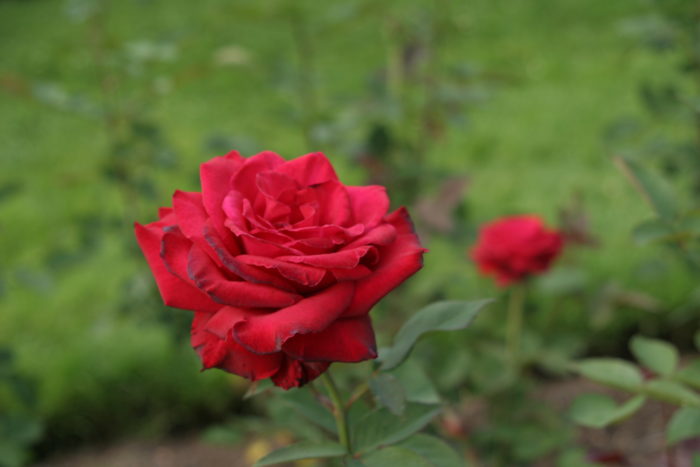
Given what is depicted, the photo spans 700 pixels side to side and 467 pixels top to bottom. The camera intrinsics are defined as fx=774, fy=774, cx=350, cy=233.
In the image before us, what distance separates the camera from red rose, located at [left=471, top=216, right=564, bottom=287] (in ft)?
4.30

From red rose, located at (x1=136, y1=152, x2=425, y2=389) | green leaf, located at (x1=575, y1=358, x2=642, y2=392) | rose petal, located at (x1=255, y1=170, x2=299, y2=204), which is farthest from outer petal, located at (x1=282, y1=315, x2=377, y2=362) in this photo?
green leaf, located at (x1=575, y1=358, x2=642, y2=392)

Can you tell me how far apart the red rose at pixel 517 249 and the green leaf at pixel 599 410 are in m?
0.49

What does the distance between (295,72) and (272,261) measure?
1.07 meters

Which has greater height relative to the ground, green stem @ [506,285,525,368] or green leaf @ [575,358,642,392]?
green leaf @ [575,358,642,392]

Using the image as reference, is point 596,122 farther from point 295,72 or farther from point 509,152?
point 295,72

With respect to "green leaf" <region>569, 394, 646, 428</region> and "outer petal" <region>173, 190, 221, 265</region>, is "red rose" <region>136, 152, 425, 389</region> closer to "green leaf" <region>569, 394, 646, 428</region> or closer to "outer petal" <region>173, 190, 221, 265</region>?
"outer petal" <region>173, 190, 221, 265</region>

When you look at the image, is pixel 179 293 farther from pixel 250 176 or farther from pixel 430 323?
pixel 430 323

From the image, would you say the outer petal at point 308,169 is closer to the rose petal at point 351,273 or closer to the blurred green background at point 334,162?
the rose petal at point 351,273

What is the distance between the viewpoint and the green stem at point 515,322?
4.54 feet

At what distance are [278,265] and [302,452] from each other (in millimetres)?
165

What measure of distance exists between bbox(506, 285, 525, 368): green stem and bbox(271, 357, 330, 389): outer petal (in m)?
0.85

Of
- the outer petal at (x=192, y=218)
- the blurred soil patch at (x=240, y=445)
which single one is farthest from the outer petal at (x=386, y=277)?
the blurred soil patch at (x=240, y=445)

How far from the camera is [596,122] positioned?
3166 millimetres

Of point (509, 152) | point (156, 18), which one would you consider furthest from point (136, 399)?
point (156, 18)
